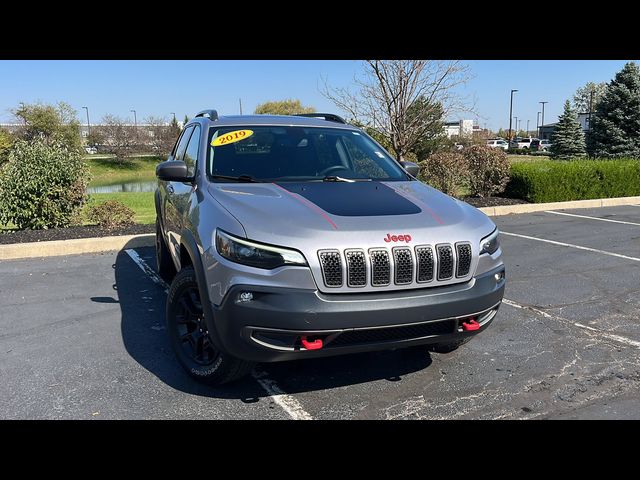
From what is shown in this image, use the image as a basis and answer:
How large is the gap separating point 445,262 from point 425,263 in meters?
0.14

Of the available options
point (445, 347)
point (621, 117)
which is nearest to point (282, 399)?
point (445, 347)

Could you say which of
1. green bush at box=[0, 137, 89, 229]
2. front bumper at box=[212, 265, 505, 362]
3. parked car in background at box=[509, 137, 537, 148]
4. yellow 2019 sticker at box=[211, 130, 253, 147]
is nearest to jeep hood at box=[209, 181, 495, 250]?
front bumper at box=[212, 265, 505, 362]

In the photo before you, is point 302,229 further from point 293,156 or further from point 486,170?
point 486,170

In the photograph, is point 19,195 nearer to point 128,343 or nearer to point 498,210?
point 128,343

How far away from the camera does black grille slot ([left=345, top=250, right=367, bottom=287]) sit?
2930 millimetres

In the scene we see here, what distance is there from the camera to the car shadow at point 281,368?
141 inches

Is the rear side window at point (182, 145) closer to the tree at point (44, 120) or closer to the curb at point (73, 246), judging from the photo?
the curb at point (73, 246)

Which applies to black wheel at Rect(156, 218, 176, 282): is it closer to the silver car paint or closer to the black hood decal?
the silver car paint

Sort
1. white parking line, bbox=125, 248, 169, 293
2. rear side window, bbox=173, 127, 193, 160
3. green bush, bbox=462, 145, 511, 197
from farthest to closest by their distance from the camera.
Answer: green bush, bbox=462, 145, 511, 197, white parking line, bbox=125, 248, 169, 293, rear side window, bbox=173, 127, 193, 160

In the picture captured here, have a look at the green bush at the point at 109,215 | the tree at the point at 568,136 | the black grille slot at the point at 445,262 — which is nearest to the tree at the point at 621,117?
the tree at the point at 568,136

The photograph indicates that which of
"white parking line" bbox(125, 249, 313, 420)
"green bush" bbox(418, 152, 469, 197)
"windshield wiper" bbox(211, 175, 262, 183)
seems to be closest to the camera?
"white parking line" bbox(125, 249, 313, 420)

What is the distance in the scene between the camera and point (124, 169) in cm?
4975

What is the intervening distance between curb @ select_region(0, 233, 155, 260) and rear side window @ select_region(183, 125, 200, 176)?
3.82 meters
